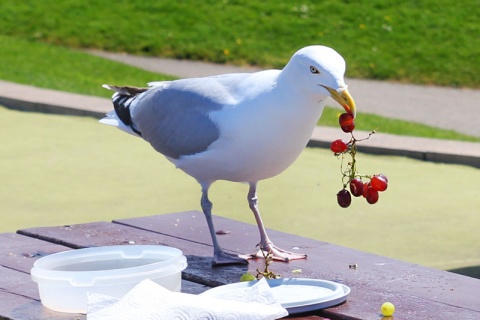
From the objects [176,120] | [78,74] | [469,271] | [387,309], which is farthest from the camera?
[78,74]

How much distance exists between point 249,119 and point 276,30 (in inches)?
388

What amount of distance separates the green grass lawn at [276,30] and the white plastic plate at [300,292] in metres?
8.92

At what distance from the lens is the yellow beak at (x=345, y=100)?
9.62 feet

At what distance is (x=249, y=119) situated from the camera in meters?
3.18

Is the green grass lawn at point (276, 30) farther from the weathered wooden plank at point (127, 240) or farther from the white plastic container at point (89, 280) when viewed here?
the white plastic container at point (89, 280)

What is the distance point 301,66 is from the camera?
3.09m

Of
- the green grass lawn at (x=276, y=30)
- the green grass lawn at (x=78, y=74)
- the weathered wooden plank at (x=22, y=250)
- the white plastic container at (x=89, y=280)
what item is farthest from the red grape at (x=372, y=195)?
the green grass lawn at (x=276, y=30)

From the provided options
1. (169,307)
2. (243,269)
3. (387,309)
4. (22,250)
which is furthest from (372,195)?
(22,250)

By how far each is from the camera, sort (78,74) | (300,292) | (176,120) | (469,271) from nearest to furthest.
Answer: (300,292) < (176,120) < (469,271) < (78,74)

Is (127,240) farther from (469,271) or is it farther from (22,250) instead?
(469,271)

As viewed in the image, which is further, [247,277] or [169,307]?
[247,277]

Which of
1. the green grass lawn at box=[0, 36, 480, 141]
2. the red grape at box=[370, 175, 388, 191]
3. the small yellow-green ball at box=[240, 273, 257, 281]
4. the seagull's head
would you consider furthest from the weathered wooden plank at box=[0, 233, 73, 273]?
the green grass lawn at box=[0, 36, 480, 141]

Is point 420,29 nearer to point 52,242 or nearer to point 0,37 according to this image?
point 0,37

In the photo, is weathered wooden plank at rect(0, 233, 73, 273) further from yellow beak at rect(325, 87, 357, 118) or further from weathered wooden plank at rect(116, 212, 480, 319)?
yellow beak at rect(325, 87, 357, 118)
